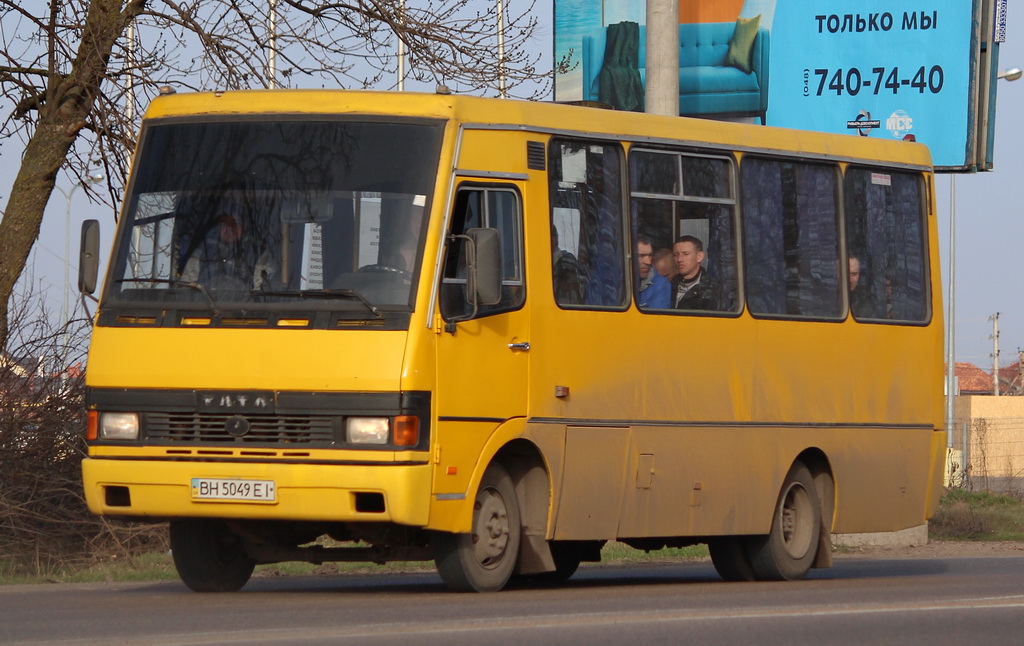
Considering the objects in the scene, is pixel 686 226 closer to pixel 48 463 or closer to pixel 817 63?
pixel 48 463

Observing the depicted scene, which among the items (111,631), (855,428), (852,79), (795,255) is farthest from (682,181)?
(852,79)

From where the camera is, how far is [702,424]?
14.1 meters

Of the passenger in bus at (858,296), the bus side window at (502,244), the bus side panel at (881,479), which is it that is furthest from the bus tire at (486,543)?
the passenger in bus at (858,296)

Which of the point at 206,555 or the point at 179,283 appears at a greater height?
the point at 179,283

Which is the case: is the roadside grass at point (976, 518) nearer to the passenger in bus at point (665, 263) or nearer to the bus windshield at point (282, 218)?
the passenger in bus at point (665, 263)

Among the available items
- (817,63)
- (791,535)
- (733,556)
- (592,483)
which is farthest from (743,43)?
(592,483)

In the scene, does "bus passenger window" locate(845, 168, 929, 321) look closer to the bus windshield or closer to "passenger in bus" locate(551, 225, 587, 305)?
"passenger in bus" locate(551, 225, 587, 305)

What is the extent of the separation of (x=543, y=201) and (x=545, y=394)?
1.23 meters

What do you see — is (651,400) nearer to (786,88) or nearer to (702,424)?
(702,424)

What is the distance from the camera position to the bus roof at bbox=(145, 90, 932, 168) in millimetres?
12266

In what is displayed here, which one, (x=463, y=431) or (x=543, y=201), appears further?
(x=543, y=201)

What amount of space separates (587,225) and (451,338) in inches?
69.0

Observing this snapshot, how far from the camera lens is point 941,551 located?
74.7 ft

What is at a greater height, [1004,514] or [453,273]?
[453,273]
